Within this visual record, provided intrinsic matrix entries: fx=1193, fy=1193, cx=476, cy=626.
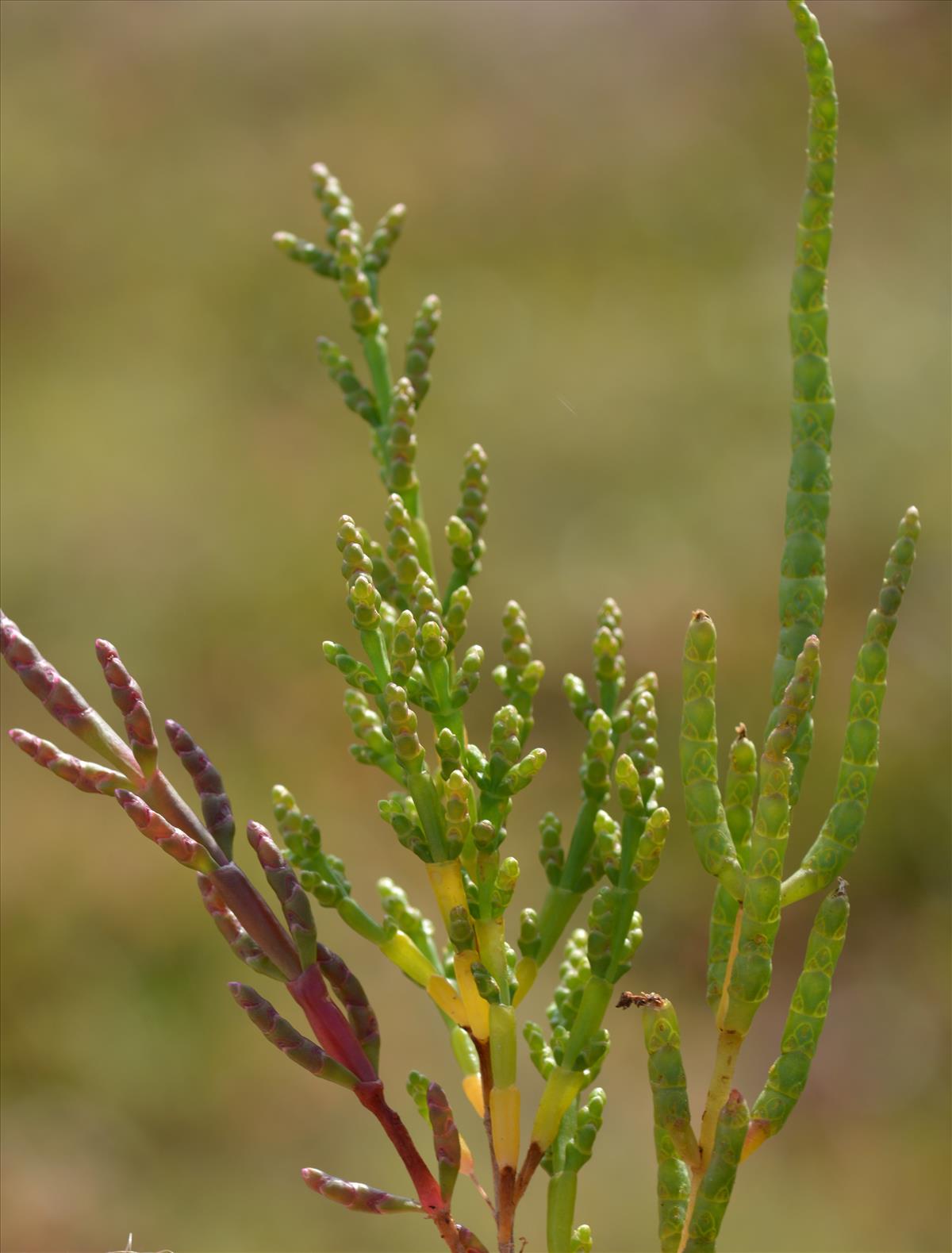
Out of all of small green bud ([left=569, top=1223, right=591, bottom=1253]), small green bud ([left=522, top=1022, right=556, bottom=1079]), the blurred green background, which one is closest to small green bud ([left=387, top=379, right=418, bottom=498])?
small green bud ([left=522, top=1022, right=556, bottom=1079])

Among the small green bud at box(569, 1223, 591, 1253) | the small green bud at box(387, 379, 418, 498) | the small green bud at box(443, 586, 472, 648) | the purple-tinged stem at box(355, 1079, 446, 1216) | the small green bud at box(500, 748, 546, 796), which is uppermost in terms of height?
the small green bud at box(387, 379, 418, 498)

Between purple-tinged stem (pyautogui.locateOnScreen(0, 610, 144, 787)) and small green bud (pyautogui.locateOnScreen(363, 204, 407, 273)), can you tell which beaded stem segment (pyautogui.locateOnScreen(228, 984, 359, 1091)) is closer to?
purple-tinged stem (pyautogui.locateOnScreen(0, 610, 144, 787))

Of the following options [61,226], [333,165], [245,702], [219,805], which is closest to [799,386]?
[219,805]

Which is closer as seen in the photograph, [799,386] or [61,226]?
[799,386]

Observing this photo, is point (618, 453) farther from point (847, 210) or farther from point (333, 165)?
point (333, 165)

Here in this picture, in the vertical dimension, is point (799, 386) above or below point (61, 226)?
below
